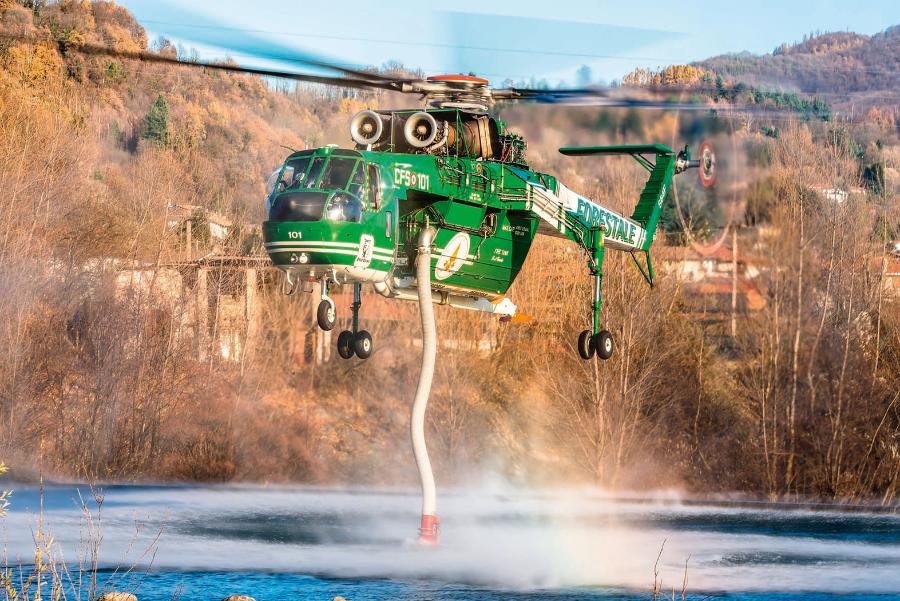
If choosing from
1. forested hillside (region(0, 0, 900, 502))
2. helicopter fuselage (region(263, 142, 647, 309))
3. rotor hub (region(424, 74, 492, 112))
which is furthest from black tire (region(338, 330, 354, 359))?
forested hillside (region(0, 0, 900, 502))

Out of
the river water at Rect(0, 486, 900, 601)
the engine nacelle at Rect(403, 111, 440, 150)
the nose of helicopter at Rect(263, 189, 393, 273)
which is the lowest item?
the river water at Rect(0, 486, 900, 601)

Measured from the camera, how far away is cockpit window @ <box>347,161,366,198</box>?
2375cm

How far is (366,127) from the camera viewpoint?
25.6 metres

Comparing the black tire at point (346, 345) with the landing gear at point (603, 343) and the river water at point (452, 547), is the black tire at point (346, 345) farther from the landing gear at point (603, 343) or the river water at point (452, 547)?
the landing gear at point (603, 343)

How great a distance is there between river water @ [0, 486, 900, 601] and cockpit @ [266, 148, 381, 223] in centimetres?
628

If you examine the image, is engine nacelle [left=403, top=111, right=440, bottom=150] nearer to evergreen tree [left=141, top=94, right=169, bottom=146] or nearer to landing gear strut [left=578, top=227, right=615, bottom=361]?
landing gear strut [left=578, top=227, right=615, bottom=361]

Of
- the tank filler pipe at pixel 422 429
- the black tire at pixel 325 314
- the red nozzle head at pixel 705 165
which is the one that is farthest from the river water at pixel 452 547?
the red nozzle head at pixel 705 165

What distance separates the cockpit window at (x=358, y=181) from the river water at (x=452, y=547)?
7.07 m

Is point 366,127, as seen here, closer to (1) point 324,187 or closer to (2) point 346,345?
(1) point 324,187

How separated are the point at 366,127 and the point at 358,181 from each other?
7.05ft

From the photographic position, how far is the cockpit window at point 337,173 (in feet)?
77.5

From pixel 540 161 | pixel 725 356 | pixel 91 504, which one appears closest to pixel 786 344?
pixel 725 356

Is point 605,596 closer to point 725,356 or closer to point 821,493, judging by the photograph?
point 821,493

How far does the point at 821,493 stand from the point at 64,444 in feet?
94.5
